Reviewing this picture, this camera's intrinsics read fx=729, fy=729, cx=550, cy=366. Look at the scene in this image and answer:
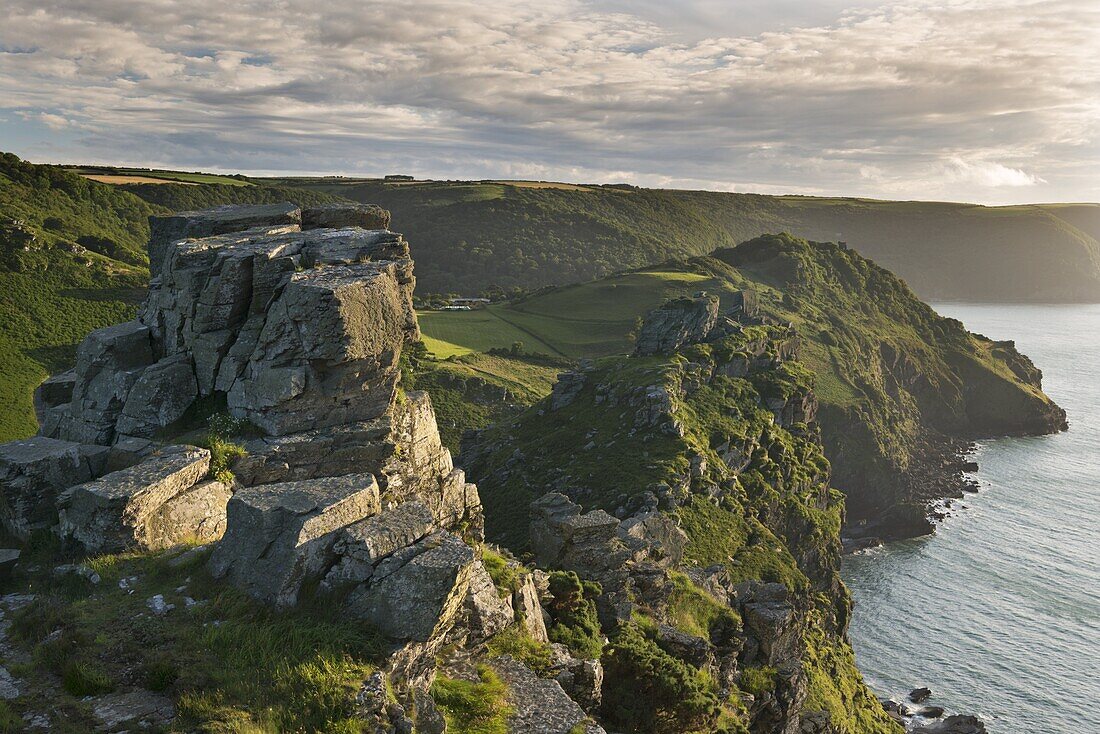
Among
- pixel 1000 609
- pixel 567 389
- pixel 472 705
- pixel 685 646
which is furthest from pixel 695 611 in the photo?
pixel 1000 609

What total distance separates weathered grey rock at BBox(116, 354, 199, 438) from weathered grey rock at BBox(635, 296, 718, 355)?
66.7 meters

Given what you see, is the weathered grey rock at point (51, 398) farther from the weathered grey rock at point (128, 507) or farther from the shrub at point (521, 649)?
the shrub at point (521, 649)

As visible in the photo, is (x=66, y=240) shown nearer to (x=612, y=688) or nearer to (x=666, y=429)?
(x=666, y=429)

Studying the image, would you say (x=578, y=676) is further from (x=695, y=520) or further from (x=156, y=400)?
(x=695, y=520)

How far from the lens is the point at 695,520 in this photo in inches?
2282

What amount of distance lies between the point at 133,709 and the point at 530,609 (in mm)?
9673

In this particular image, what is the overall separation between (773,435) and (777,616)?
46.4 m

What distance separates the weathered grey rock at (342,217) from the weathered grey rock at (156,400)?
28.9ft

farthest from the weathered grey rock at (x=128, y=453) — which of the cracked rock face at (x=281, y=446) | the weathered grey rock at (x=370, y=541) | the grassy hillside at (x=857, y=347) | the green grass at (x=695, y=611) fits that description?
the grassy hillside at (x=857, y=347)

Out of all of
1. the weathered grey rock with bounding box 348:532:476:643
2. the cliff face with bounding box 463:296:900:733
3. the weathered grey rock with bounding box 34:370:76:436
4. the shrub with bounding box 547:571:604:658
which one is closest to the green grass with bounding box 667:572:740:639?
the cliff face with bounding box 463:296:900:733

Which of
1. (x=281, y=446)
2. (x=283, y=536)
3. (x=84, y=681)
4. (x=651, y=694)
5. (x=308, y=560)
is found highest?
(x=281, y=446)

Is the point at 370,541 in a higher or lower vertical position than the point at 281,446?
lower

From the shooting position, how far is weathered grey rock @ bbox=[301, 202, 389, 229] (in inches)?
1098

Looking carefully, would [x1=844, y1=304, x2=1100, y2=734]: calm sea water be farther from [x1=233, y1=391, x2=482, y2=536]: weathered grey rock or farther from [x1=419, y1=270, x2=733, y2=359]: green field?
[x1=419, y1=270, x2=733, y2=359]: green field
